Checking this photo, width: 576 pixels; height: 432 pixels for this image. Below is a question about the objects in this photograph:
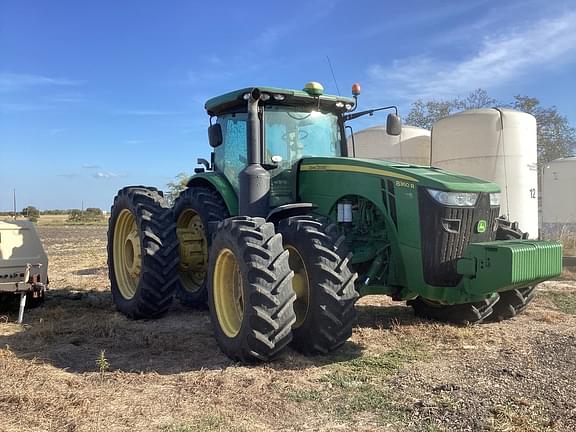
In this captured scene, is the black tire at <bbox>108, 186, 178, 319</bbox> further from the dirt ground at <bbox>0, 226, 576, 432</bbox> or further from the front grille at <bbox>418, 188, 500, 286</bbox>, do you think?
the front grille at <bbox>418, 188, 500, 286</bbox>

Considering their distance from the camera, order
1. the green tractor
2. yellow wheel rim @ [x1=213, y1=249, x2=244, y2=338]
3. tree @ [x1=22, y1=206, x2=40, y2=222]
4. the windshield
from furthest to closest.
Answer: tree @ [x1=22, y1=206, x2=40, y2=222] < the windshield < yellow wheel rim @ [x1=213, y1=249, x2=244, y2=338] < the green tractor

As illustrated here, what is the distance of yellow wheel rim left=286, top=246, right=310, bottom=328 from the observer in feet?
16.8

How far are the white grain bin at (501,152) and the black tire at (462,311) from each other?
274 inches

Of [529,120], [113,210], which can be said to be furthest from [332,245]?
[529,120]

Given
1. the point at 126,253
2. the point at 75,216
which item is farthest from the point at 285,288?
the point at 75,216

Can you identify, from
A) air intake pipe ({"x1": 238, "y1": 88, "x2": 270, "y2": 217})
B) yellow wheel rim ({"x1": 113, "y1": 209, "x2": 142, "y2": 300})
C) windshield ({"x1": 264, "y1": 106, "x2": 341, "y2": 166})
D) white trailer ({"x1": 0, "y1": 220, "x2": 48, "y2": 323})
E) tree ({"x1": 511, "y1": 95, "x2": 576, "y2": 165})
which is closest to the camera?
air intake pipe ({"x1": 238, "y1": 88, "x2": 270, "y2": 217})

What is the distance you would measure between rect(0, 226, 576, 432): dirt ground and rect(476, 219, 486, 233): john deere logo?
1164mm

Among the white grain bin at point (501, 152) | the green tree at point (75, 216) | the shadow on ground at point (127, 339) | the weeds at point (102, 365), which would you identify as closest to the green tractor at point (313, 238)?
the shadow on ground at point (127, 339)

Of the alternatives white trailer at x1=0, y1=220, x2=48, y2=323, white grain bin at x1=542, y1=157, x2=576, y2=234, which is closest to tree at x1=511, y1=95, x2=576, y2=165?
white grain bin at x1=542, y1=157, x2=576, y2=234

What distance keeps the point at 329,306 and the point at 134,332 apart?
2.65 meters

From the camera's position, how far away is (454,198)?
16.5 feet

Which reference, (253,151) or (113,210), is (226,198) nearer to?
(253,151)

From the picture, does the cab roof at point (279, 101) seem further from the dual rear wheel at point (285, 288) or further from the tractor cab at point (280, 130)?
the dual rear wheel at point (285, 288)

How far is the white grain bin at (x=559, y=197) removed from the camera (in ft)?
53.9
